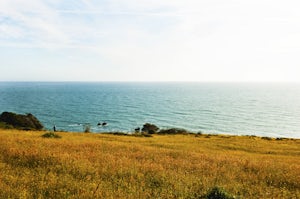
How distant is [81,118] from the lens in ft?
383

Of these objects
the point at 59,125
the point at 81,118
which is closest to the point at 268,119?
the point at 81,118

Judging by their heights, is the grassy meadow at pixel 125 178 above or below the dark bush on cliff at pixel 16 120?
above

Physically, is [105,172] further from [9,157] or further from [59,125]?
[59,125]

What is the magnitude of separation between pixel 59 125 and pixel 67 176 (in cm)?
9290

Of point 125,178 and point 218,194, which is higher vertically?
point 218,194

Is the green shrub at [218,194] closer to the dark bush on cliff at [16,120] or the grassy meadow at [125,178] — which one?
the grassy meadow at [125,178]

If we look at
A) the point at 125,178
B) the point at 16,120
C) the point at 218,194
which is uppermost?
the point at 218,194

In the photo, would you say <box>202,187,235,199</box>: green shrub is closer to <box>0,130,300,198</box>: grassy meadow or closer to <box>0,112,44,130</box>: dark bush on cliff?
<box>0,130,300,198</box>: grassy meadow

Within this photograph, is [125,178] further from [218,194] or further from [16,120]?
[16,120]

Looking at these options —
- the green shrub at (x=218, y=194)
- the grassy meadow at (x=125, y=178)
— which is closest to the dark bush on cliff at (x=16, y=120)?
the grassy meadow at (x=125, y=178)

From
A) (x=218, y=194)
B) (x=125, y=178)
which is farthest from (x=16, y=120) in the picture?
(x=218, y=194)

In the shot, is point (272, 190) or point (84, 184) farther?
point (272, 190)

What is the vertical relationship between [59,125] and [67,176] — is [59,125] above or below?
below


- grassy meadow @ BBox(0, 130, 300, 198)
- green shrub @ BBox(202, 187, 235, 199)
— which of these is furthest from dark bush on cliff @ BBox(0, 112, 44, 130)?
green shrub @ BBox(202, 187, 235, 199)
